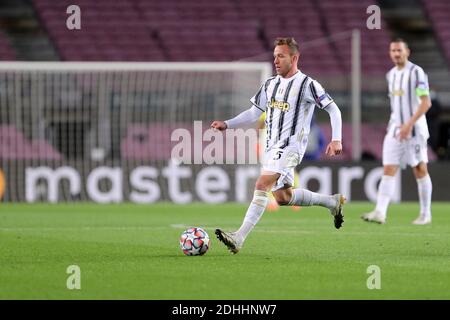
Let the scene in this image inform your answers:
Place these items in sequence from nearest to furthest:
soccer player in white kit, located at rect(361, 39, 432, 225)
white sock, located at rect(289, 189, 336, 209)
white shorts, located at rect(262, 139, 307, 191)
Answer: white shorts, located at rect(262, 139, 307, 191) → white sock, located at rect(289, 189, 336, 209) → soccer player in white kit, located at rect(361, 39, 432, 225)

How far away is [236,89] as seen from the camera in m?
19.6

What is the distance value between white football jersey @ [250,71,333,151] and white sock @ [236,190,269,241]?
462 millimetres

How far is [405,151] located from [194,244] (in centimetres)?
466

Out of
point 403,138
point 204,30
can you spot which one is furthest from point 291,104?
point 204,30

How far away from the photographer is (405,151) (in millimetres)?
12625

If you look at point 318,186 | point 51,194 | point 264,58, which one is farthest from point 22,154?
point 264,58

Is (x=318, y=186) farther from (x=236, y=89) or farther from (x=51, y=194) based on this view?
(x=51, y=194)

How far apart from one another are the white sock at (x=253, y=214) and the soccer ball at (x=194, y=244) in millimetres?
269

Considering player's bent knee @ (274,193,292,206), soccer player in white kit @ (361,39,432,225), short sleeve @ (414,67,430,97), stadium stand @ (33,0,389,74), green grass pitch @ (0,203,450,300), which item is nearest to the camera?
green grass pitch @ (0,203,450,300)

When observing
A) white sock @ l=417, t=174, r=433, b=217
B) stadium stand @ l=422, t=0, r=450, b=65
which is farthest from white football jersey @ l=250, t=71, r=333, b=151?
stadium stand @ l=422, t=0, r=450, b=65

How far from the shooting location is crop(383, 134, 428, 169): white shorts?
12.6 m

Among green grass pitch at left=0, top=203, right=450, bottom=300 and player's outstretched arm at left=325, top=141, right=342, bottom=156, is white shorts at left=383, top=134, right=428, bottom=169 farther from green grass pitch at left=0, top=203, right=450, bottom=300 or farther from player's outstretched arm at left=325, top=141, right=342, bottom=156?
player's outstretched arm at left=325, top=141, right=342, bottom=156

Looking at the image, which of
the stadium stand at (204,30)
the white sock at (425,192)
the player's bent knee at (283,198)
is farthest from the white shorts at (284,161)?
the stadium stand at (204,30)

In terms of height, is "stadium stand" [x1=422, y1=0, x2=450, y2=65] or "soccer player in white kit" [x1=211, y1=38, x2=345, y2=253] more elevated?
"stadium stand" [x1=422, y1=0, x2=450, y2=65]
